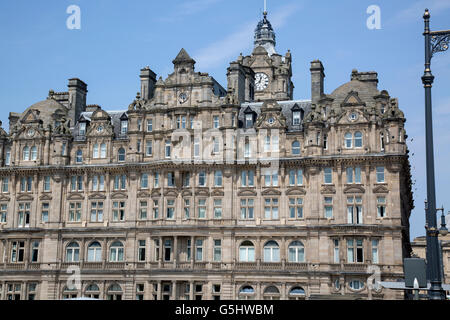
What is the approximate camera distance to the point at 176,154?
62.5m

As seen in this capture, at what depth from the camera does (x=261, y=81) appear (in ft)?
307

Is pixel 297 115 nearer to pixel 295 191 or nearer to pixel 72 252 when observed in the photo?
pixel 295 191

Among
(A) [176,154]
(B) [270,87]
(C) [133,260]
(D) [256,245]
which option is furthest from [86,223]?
(B) [270,87]

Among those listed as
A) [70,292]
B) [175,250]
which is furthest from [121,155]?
[70,292]

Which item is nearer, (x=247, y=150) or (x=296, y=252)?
(x=296, y=252)

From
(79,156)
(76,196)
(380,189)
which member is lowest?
(76,196)

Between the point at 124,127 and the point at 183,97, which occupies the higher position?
the point at 183,97

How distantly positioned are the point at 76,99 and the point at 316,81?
87.1 ft

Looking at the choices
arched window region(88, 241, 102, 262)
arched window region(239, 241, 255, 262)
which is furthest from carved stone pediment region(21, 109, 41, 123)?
arched window region(239, 241, 255, 262)

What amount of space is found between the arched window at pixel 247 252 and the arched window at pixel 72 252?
16512 millimetres

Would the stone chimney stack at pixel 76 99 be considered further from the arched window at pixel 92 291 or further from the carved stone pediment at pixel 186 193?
the arched window at pixel 92 291

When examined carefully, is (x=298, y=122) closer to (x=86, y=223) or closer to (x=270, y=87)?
(x=86, y=223)

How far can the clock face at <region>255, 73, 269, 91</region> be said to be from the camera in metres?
93.4
